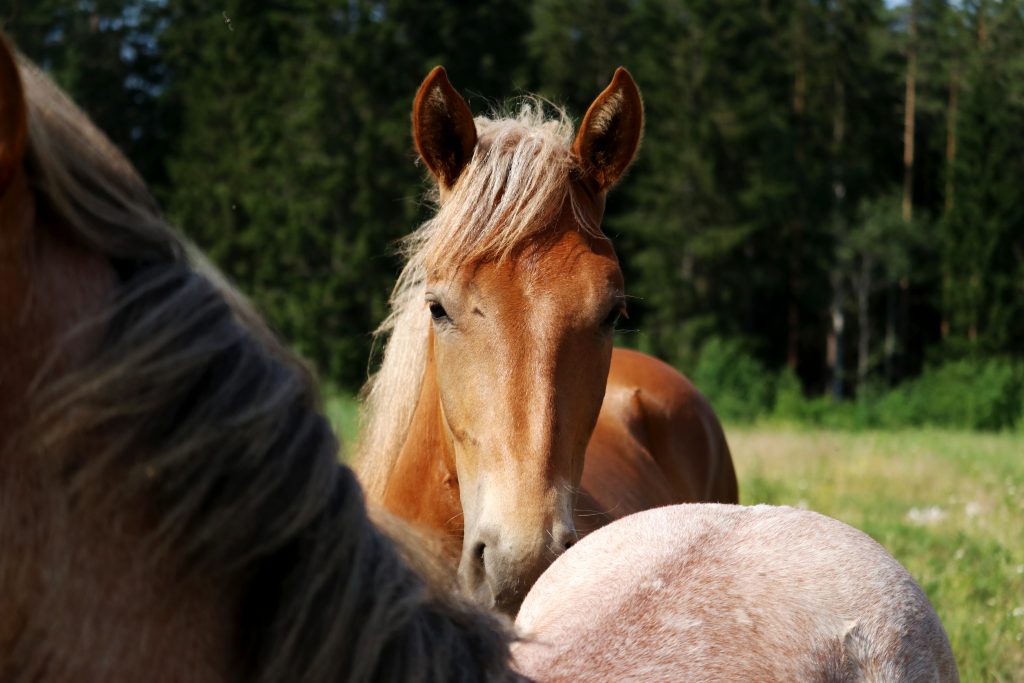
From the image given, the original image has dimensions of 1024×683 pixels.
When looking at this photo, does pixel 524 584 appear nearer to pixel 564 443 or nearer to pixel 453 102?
pixel 564 443

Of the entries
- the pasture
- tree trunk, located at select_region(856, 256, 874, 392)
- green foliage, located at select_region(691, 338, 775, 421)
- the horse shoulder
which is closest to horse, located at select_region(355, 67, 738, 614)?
the pasture

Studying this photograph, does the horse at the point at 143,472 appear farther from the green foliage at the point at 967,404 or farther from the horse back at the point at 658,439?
the green foliage at the point at 967,404

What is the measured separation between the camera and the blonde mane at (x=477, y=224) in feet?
9.20

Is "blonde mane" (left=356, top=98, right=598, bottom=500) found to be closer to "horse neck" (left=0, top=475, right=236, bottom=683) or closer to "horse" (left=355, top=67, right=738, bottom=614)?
"horse" (left=355, top=67, right=738, bottom=614)

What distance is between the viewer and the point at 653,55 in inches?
1278

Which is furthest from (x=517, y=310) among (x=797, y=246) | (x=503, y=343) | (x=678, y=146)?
(x=797, y=246)

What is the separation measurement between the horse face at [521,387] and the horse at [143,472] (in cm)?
140

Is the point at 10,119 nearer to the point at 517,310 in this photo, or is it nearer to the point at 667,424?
the point at 517,310

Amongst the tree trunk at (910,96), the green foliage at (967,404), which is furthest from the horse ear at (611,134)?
the tree trunk at (910,96)

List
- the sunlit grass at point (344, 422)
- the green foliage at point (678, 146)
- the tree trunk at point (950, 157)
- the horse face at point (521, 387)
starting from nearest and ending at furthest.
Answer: the sunlit grass at point (344, 422) → the horse face at point (521, 387) → the green foliage at point (678, 146) → the tree trunk at point (950, 157)

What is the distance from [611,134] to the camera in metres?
3.11

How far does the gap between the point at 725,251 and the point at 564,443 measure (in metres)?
29.4

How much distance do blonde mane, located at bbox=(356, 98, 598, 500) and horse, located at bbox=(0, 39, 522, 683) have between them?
1.88m

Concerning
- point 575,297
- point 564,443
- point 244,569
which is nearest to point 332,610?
point 244,569
